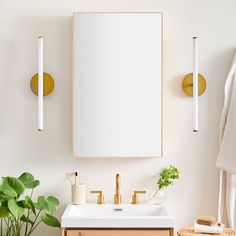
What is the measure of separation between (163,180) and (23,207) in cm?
85

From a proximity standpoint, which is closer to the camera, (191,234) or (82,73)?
(191,234)

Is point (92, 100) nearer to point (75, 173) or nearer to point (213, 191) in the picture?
point (75, 173)

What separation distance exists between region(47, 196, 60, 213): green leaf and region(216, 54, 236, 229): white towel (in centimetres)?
99

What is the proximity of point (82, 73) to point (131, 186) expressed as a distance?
0.77 m

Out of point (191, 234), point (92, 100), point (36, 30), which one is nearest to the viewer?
point (191, 234)

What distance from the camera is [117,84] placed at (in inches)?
108

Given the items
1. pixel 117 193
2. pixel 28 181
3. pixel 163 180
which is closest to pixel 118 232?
pixel 117 193

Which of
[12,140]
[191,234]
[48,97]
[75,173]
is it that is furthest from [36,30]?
[191,234]

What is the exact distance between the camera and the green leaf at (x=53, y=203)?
8.73 ft

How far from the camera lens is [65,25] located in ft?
9.57

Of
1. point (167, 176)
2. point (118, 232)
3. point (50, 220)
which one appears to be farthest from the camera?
point (167, 176)

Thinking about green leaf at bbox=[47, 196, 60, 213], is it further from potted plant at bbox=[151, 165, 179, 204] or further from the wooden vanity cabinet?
potted plant at bbox=[151, 165, 179, 204]

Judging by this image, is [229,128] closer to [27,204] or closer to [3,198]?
[27,204]

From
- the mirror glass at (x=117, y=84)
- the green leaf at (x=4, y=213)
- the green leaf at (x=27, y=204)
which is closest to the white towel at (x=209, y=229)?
the mirror glass at (x=117, y=84)
